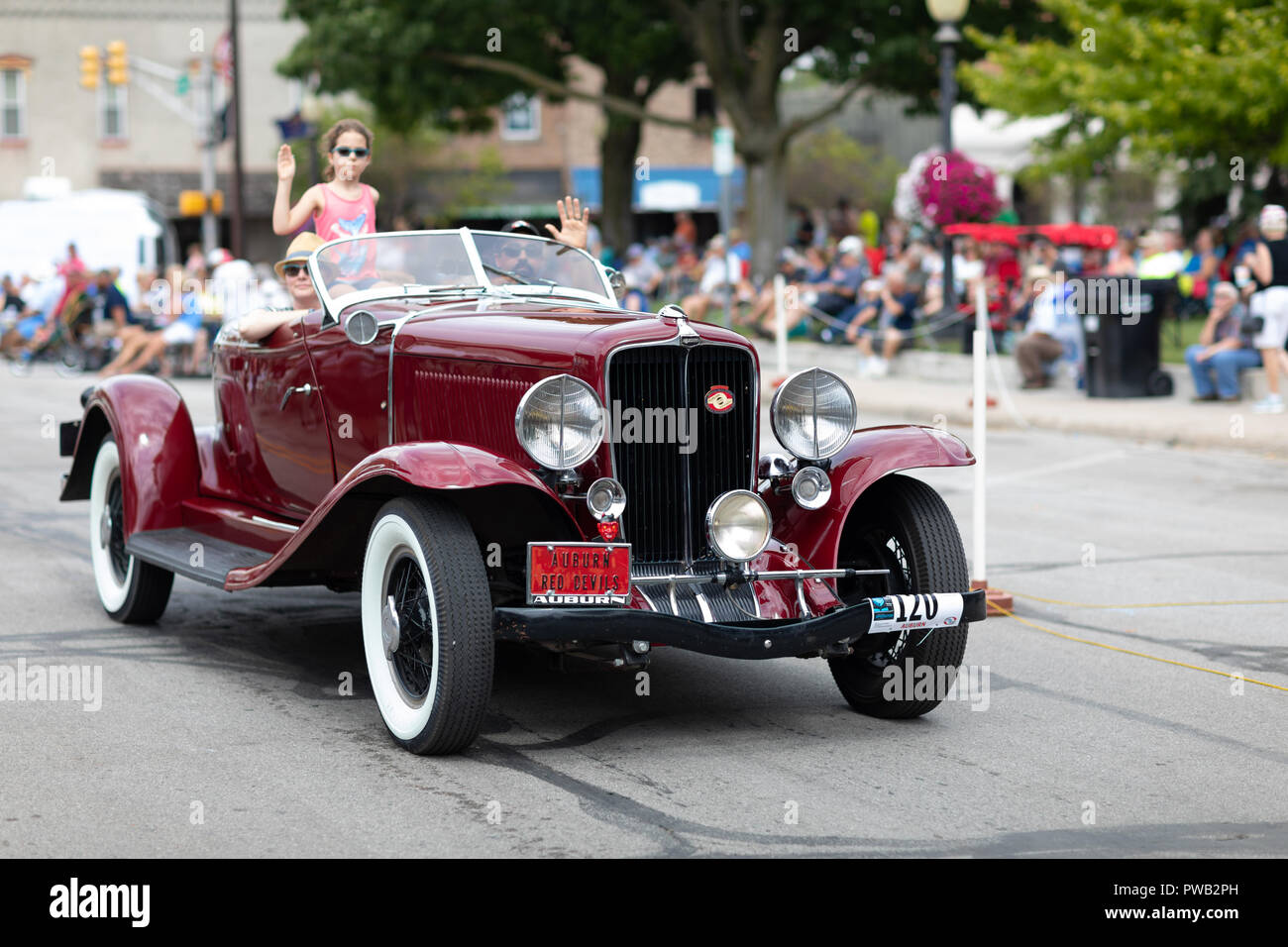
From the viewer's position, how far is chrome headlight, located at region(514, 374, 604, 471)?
5414mm

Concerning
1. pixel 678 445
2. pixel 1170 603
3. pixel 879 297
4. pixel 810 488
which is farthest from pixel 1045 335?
pixel 678 445

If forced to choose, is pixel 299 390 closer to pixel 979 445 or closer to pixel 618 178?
pixel 979 445

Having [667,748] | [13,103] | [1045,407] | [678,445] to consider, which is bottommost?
[667,748]

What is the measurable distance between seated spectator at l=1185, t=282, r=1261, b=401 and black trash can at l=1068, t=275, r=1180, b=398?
0.62 metres

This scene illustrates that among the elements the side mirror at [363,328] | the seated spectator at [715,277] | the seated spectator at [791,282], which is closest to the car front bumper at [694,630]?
the side mirror at [363,328]

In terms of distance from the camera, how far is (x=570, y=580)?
523cm

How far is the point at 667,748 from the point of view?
5.54 metres

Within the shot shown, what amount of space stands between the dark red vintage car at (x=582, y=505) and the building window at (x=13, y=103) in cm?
4368

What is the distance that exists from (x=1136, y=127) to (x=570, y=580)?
16978mm

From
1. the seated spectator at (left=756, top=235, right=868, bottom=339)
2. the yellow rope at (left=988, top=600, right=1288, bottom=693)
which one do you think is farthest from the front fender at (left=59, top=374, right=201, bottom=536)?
the seated spectator at (left=756, top=235, right=868, bottom=339)

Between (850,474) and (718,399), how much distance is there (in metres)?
0.56

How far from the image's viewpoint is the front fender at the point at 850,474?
5781 mm

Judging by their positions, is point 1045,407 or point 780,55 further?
point 780,55
